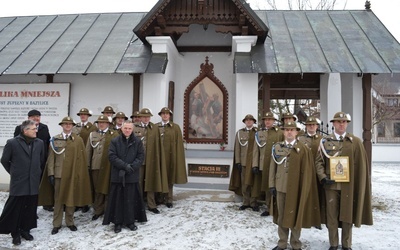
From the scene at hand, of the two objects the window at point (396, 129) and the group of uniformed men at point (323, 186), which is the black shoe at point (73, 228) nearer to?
the group of uniformed men at point (323, 186)

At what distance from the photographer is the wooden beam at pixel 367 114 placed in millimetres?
7918

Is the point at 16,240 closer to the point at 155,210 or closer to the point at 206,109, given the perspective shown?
the point at 155,210

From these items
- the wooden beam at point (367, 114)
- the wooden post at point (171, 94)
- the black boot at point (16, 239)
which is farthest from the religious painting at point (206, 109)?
the black boot at point (16, 239)

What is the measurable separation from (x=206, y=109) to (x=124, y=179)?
4.62m

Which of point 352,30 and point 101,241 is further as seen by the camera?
point 352,30

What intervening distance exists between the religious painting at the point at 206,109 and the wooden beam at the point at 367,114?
375 cm

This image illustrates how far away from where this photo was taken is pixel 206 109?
9.48 metres

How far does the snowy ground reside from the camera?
4902 mm

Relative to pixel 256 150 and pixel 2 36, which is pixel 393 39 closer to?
pixel 256 150

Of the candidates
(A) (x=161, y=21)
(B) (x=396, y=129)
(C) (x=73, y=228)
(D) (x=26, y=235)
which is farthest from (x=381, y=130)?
(D) (x=26, y=235)

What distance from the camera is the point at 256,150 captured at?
6434 millimetres

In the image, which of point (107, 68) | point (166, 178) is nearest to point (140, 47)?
point (107, 68)

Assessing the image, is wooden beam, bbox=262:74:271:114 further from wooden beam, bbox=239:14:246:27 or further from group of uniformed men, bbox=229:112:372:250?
group of uniformed men, bbox=229:112:372:250

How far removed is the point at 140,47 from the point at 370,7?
7.94 m
